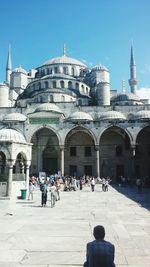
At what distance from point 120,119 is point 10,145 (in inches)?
613

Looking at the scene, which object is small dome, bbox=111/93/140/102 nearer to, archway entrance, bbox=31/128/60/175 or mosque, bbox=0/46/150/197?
mosque, bbox=0/46/150/197

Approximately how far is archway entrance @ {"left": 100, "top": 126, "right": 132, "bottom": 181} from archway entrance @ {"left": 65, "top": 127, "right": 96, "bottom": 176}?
123 cm

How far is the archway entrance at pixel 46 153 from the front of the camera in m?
30.2

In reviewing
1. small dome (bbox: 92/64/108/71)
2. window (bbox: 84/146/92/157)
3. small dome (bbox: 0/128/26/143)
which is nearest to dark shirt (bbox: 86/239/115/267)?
small dome (bbox: 0/128/26/143)

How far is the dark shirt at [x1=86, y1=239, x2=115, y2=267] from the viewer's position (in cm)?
282

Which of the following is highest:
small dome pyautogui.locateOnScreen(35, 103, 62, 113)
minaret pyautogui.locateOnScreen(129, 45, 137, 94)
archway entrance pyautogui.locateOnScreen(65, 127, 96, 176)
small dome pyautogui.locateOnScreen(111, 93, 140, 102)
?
minaret pyautogui.locateOnScreen(129, 45, 137, 94)

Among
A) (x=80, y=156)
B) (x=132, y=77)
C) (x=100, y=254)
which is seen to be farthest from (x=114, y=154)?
(x=100, y=254)

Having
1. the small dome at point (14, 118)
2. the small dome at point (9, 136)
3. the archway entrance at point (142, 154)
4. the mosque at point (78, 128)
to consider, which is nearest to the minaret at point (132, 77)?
the mosque at point (78, 128)

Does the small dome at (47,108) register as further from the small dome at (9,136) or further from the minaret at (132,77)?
the minaret at (132,77)

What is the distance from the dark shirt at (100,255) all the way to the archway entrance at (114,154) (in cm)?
2775

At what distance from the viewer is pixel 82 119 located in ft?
91.8

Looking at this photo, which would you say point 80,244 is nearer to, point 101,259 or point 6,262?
point 6,262

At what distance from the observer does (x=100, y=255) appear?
284 centimetres

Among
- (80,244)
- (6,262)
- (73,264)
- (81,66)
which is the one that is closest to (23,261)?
(6,262)
